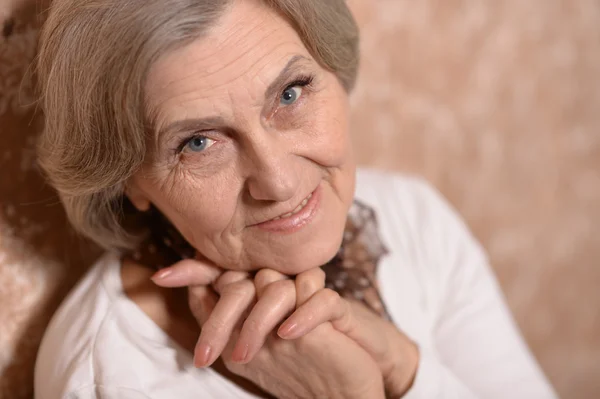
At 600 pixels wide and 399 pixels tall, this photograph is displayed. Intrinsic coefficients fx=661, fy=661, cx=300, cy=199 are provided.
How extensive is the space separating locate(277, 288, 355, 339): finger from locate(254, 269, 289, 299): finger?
0.09 m

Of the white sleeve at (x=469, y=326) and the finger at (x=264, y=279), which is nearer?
the finger at (x=264, y=279)

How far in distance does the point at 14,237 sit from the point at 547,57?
5.12ft

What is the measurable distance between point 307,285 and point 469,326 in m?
0.60

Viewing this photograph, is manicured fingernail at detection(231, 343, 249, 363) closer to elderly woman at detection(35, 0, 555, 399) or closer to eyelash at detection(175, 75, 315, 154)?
elderly woman at detection(35, 0, 555, 399)

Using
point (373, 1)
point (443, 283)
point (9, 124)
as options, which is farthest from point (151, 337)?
point (373, 1)

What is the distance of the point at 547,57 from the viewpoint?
78.4 inches

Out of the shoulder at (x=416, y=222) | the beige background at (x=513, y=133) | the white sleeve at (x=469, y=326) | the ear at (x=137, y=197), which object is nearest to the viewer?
the ear at (x=137, y=197)

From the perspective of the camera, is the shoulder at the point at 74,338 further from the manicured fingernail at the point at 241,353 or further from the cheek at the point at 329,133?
the cheek at the point at 329,133

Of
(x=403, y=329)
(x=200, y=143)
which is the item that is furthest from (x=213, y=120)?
(x=403, y=329)

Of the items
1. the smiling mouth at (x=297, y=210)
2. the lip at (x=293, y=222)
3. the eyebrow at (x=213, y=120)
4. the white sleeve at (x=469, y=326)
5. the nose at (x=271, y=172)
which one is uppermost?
the eyebrow at (x=213, y=120)

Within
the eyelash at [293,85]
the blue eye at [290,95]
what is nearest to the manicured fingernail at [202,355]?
the eyelash at [293,85]

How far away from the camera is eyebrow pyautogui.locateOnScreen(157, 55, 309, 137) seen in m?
1.03

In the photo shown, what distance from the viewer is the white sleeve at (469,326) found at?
60.2 inches

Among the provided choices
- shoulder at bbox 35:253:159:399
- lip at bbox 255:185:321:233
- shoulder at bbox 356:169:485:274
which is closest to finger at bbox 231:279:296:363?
lip at bbox 255:185:321:233
